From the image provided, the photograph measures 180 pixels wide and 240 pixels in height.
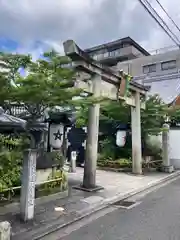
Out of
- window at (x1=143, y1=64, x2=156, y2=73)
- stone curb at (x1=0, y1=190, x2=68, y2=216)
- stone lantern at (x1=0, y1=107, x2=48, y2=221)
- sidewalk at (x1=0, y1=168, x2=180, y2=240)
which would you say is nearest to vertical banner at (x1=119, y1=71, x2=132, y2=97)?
sidewalk at (x1=0, y1=168, x2=180, y2=240)

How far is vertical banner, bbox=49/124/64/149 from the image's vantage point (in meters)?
8.95

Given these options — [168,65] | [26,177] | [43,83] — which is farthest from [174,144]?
[168,65]

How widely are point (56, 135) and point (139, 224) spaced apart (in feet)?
13.9

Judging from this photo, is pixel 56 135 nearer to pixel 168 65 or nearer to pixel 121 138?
pixel 121 138

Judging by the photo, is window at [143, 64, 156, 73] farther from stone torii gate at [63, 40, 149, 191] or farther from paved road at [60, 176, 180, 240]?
paved road at [60, 176, 180, 240]

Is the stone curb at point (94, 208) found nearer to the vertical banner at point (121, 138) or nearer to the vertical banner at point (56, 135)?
the vertical banner at point (56, 135)

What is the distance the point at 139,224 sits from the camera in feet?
19.4

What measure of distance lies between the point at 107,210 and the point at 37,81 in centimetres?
415

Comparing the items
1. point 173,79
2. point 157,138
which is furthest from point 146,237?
point 173,79

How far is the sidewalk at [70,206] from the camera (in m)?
5.41

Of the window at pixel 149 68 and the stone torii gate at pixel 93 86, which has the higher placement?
the window at pixel 149 68

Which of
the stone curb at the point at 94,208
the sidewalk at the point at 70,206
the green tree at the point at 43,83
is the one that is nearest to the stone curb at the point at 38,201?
the sidewalk at the point at 70,206

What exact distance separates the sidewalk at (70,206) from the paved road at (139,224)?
56 centimetres

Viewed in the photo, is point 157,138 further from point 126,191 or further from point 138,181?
point 126,191
